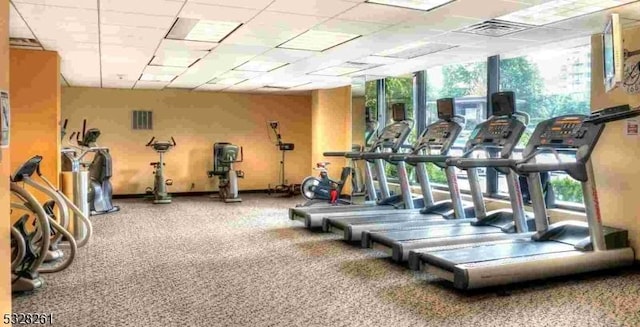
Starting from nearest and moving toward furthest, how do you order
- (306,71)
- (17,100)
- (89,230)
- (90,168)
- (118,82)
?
1. (89,230)
2. (17,100)
3. (306,71)
4. (90,168)
5. (118,82)

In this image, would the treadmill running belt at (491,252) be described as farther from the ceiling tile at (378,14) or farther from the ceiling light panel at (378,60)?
the ceiling light panel at (378,60)

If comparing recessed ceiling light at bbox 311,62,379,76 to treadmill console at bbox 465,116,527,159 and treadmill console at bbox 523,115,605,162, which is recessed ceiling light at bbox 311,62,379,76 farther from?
treadmill console at bbox 523,115,605,162

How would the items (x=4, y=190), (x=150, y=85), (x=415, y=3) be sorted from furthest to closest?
(x=150, y=85) → (x=415, y=3) → (x=4, y=190)

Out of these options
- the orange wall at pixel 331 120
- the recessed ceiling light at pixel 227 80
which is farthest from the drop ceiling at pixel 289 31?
the orange wall at pixel 331 120

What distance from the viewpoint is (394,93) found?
9.00 meters

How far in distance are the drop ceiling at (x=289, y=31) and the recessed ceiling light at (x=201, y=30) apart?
0.01 metres

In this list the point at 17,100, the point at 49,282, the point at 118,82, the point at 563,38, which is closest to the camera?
the point at 49,282

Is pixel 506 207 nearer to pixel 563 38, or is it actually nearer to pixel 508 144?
pixel 508 144

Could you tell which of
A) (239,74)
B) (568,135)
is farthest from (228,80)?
(568,135)

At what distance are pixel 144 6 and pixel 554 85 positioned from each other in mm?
4749

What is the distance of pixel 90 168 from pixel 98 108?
2318 mm

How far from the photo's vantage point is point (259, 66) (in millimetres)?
7508

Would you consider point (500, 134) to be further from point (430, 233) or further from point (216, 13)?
point (216, 13)

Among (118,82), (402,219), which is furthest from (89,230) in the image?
(118,82)
